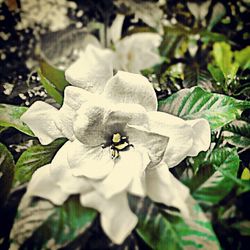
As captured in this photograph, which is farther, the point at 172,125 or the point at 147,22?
the point at 147,22

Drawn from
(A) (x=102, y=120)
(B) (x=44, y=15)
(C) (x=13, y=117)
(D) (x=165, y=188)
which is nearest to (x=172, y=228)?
(D) (x=165, y=188)

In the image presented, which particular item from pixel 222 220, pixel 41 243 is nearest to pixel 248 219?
pixel 222 220

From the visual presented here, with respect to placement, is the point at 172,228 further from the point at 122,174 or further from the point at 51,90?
the point at 51,90

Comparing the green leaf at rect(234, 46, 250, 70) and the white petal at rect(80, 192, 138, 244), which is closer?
the white petal at rect(80, 192, 138, 244)

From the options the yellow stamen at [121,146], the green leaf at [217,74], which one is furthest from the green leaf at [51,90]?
the green leaf at [217,74]

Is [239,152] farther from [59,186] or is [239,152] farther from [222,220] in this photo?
[59,186]

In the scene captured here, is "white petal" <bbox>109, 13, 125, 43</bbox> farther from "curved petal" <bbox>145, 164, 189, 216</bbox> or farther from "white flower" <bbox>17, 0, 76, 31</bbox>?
"curved petal" <bbox>145, 164, 189, 216</bbox>

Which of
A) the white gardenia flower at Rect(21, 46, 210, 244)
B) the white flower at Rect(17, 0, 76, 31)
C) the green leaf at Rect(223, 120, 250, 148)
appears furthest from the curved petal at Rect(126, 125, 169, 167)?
the white flower at Rect(17, 0, 76, 31)

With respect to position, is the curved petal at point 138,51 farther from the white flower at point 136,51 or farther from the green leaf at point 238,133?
the green leaf at point 238,133
